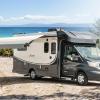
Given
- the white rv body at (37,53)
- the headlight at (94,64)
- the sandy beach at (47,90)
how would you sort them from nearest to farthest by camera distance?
1. the sandy beach at (47,90)
2. the headlight at (94,64)
3. the white rv body at (37,53)

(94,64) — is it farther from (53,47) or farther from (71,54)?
(53,47)

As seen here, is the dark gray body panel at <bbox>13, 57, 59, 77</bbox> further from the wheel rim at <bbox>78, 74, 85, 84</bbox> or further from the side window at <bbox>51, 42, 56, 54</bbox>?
the wheel rim at <bbox>78, 74, 85, 84</bbox>

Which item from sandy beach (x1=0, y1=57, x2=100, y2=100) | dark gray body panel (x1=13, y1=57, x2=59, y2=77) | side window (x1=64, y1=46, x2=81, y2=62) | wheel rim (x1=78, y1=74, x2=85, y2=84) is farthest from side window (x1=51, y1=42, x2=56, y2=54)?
wheel rim (x1=78, y1=74, x2=85, y2=84)

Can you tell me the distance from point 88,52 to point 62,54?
1.41m

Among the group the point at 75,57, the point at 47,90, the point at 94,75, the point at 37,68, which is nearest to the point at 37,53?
the point at 37,68

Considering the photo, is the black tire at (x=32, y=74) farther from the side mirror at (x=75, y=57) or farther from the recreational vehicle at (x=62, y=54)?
the side mirror at (x=75, y=57)

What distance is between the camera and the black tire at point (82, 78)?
69.4ft

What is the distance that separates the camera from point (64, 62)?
22328 millimetres

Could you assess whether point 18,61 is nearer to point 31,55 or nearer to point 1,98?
point 31,55

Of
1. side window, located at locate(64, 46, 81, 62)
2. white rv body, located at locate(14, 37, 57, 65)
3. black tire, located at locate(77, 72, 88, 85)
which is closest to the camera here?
black tire, located at locate(77, 72, 88, 85)

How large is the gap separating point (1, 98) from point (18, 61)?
7.44 meters

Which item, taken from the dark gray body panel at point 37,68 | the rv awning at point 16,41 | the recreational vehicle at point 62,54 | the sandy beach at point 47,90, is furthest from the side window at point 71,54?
the rv awning at point 16,41

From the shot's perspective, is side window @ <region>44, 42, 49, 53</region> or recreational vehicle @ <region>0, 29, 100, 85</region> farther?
side window @ <region>44, 42, 49, 53</region>

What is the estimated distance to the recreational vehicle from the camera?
21.3 meters
